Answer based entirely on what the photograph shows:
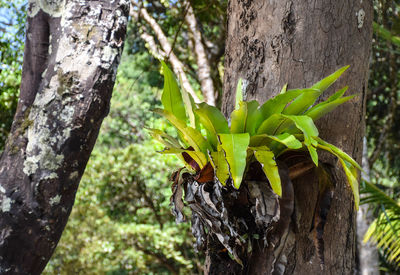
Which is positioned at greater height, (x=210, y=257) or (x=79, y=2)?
(x=79, y=2)

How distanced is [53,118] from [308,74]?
80 cm

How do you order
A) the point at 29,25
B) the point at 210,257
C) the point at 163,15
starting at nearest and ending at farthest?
the point at 210,257 → the point at 29,25 → the point at 163,15

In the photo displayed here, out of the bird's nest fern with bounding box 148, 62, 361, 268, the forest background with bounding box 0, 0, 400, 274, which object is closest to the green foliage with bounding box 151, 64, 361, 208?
the bird's nest fern with bounding box 148, 62, 361, 268

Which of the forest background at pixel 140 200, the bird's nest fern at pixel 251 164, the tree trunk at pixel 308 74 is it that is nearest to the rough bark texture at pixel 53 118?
the bird's nest fern at pixel 251 164

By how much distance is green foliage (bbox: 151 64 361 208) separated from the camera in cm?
116

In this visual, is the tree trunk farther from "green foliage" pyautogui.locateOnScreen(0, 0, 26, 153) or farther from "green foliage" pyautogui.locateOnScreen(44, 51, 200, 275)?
"green foliage" pyautogui.locateOnScreen(44, 51, 200, 275)

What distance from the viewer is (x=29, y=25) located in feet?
4.96

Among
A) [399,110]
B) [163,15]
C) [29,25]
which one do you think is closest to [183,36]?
[163,15]

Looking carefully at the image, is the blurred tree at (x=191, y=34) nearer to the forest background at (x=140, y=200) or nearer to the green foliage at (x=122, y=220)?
the forest background at (x=140, y=200)

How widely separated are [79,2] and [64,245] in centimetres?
774

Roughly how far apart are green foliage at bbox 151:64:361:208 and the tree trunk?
0.45 ft

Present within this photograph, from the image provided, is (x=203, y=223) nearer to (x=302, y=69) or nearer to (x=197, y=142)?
(x=197, y=142)

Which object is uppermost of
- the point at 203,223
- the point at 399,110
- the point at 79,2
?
the point at 399,110

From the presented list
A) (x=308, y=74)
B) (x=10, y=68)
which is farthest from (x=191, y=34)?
(x=308, y=74)
